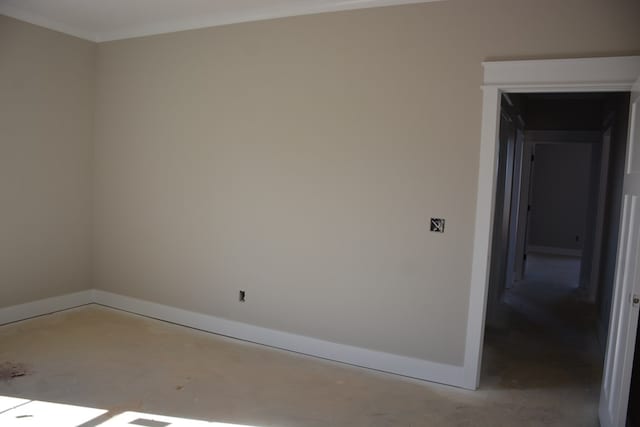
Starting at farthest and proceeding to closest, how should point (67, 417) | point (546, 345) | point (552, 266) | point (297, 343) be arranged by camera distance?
point (552, 266) → point (546, 345) → point (297, 343) → point (67, 417)

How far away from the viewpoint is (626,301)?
2.57m

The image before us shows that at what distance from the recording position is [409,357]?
3508 mm

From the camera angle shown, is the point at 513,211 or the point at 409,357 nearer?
the point at 409,357

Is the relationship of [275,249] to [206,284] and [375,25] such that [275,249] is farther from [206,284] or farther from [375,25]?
[375,25]

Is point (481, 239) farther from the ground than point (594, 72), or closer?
closer

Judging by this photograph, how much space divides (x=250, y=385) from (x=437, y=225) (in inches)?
65.5

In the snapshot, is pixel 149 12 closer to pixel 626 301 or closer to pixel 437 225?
pixel 437 225

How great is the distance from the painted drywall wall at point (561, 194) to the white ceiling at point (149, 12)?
23.4ft

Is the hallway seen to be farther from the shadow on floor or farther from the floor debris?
the floor debris

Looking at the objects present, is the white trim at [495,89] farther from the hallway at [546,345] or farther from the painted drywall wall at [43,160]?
the painted drywall wall at [43,160]

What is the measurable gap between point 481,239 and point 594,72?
1.19 m

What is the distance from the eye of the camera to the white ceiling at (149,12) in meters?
3.67

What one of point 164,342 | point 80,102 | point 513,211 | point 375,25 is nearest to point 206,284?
point 164,342

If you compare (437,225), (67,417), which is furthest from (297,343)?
(67,417)
